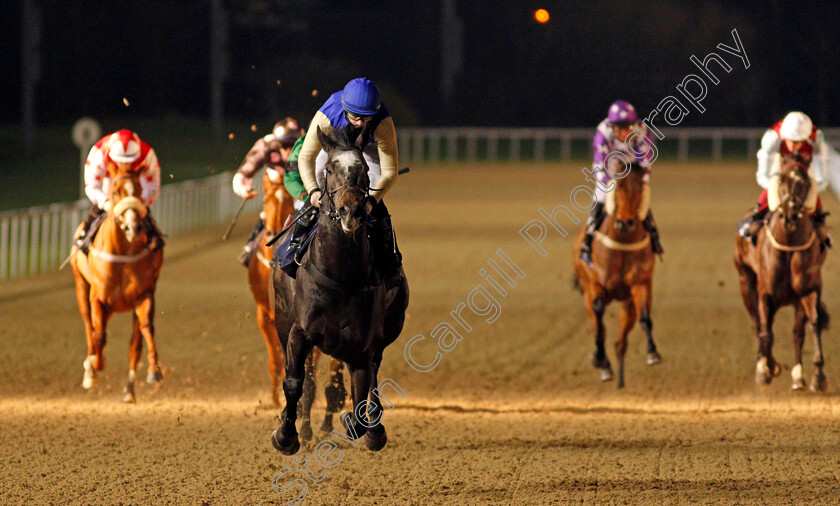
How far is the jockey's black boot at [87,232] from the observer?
333 inches

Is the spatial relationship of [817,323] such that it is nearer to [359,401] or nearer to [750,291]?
[750,291]

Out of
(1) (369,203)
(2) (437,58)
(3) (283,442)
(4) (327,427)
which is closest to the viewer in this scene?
(1) (369,203)

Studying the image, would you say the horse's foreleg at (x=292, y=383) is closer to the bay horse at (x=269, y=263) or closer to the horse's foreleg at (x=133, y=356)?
the bay horse at (x=269, y=263)

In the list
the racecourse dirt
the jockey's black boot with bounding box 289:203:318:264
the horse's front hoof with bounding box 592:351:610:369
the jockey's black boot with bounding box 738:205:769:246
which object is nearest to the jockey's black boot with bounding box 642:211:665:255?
the jockey's black boot with bounding box 738:205:769:246

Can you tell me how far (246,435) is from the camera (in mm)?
7773

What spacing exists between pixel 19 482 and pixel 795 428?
495cm

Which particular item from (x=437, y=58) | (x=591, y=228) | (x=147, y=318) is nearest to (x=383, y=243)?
(x=147, y=318)

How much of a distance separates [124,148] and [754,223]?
4.76 metres

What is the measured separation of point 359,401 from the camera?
17.8ft

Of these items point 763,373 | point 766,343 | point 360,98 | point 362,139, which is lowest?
point 763,373

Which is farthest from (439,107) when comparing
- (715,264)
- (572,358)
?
(572,358)

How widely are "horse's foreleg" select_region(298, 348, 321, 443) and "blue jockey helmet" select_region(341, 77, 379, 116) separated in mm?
2079

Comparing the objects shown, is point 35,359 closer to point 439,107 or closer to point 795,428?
point 795,428

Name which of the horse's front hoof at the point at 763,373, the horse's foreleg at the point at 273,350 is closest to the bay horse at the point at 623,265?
the horse's front hoof at the point at 763,373
